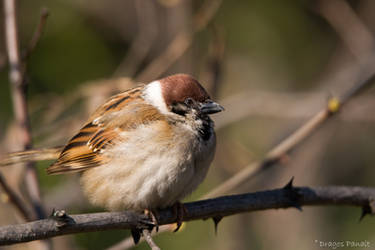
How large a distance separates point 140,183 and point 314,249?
2770 mm

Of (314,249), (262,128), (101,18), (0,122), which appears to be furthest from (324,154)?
(0,122)

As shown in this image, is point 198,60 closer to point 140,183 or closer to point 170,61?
point 170,61

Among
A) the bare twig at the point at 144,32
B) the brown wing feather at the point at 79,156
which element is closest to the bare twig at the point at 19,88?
the brown wing feather at the point at 79,156

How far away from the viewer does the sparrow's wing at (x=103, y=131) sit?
333 centimetres

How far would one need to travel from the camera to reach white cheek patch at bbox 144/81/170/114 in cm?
340

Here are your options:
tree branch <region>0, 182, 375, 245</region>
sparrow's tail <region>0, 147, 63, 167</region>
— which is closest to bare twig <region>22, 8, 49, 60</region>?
sparrow's tail <region>0, 147, 63, 167</region>

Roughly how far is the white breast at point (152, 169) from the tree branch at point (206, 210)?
0.61 feet

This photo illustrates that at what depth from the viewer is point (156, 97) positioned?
3461mm

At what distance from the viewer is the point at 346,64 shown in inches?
256

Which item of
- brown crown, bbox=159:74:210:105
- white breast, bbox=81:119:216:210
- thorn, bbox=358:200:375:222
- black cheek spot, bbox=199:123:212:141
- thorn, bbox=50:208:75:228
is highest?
brown crown, bbox=159:74:210:105

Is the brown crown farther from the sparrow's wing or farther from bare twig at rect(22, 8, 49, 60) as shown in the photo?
bare twig at rect(22, 8, 49, 60)

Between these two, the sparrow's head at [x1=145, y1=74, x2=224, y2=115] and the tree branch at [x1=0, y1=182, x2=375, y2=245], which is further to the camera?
the sparrow's head at [x1=145, y1=74, x2=224, y2=115]

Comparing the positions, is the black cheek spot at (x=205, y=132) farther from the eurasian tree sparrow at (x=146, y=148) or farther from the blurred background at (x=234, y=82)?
the blurred background at (x=234, y=82)

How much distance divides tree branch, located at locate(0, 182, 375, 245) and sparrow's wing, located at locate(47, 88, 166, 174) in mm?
578
